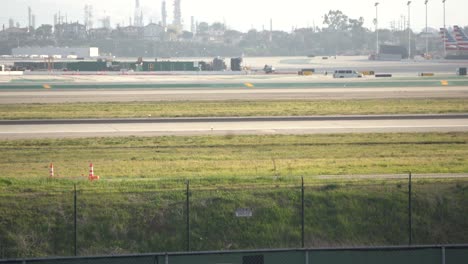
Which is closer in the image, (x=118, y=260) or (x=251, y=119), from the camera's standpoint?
(x=118, y=260)

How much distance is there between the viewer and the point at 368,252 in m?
18.7

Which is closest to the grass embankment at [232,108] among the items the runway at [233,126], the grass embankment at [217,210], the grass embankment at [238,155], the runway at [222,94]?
the runway at [233,126]

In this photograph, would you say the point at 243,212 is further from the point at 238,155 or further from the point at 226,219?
the point at 238,155

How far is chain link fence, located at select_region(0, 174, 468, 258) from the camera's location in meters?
23.0

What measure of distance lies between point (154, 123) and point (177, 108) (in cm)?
940

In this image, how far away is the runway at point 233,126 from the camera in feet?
144

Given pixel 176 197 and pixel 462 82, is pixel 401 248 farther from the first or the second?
pixel 462 82

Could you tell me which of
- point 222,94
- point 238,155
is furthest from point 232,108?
point 238,155

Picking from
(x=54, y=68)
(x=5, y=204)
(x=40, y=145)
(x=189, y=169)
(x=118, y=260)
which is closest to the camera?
(x=118, y=260)

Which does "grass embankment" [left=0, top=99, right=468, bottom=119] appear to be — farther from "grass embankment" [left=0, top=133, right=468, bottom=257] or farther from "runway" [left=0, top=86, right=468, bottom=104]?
"grass embankment" [left=0, top=133, right=468, bottom=257]

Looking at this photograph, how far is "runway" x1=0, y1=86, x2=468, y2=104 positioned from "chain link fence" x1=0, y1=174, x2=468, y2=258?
41016 millimetres

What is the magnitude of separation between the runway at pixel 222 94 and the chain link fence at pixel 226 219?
4102 centimetres

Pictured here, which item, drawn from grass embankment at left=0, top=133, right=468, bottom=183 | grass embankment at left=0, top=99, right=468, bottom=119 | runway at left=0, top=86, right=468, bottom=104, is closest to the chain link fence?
grass embankment at left=0, top=133, right=468, bottom=183

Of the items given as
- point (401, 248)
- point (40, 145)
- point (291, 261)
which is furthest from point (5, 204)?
point (40, 145)
